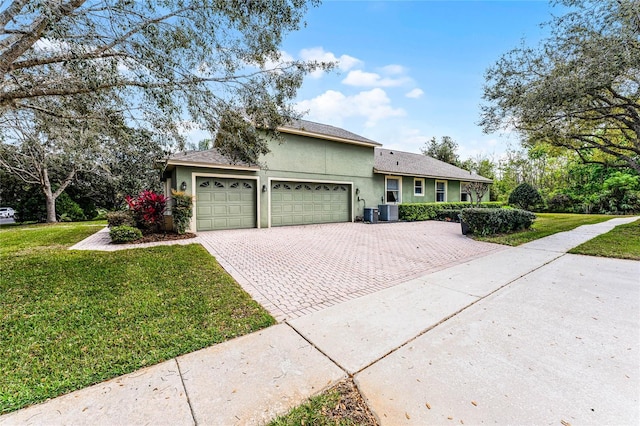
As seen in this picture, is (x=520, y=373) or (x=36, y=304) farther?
(x=36, y=304)

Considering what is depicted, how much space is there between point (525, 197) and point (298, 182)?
18.0m

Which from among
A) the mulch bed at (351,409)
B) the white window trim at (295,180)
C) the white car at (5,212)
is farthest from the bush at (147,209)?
the white car at (5,212)

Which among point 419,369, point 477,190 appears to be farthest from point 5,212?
point 477,190

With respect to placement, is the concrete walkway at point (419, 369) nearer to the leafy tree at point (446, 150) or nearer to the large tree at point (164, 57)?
the large tree at point (164, 57)

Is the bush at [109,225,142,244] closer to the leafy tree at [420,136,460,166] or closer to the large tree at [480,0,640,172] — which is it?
the large tree at [480,0,640,172]

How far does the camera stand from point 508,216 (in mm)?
9984

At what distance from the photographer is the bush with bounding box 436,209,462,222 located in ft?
50.3

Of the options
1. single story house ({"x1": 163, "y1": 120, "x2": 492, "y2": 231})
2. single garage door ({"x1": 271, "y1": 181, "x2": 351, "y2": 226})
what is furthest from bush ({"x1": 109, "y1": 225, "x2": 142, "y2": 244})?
single garage door ({"x1": 271, "y1": 181, "x2": 351, "y2": 226})

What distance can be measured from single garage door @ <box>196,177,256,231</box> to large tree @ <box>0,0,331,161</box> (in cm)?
564

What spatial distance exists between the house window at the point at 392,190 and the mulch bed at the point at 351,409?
598 inches

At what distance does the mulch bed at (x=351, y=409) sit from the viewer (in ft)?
6.25

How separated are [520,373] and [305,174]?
1182cm

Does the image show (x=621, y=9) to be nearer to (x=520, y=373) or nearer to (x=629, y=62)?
(x=629, y=62)

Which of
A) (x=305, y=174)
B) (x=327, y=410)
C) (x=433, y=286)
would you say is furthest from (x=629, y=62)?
(x=305, y=174)
